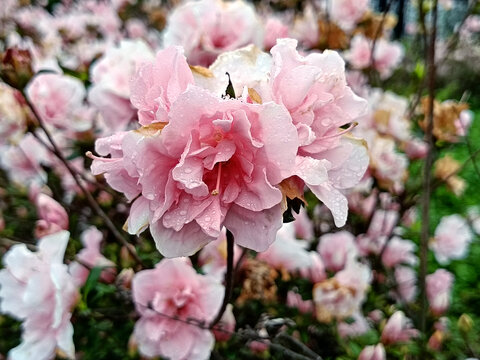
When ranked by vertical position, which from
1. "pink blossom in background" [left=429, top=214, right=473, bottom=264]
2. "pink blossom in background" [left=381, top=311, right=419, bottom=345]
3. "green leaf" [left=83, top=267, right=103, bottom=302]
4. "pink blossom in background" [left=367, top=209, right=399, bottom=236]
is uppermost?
"green leaf" [left=83, top=267, right=103, bottom=302]

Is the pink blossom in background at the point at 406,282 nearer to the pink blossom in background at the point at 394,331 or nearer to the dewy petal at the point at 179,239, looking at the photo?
the pink blossom in background at the point at 394,331

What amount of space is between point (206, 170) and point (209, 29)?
1.77 feet

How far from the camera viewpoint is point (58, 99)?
1142 mm

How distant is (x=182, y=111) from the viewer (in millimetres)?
472

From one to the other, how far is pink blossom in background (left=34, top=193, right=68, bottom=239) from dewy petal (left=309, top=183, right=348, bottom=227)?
2.49 ft

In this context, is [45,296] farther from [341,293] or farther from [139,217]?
[341,293]

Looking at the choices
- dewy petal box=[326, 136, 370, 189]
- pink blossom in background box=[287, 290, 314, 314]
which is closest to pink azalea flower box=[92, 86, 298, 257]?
dewy petal box=[326, 136, 370, 189]

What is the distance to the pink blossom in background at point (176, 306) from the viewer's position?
0.85 meters

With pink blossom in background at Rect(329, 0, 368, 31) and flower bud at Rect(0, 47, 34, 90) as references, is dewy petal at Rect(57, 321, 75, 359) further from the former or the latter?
pink blossom in background at Rect(329, 0, 368, 31)

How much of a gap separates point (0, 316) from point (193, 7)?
3.63 feet

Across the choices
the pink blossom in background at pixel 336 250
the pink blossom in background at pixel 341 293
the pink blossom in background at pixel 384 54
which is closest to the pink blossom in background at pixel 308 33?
the pink blossom in background at pixel 384 54

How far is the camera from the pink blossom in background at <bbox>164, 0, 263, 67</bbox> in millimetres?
965

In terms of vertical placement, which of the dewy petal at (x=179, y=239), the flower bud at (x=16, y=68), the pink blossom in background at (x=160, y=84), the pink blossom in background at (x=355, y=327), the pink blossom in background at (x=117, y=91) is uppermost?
the pink blossom in background at (x=160, y=84)

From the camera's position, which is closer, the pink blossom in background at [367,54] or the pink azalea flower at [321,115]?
the pink azalea flower at [321,115]
